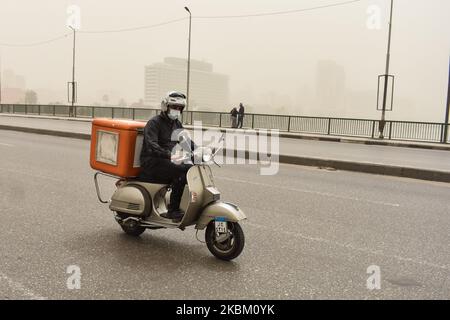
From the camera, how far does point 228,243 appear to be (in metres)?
4.58

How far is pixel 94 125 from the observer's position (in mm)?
5383

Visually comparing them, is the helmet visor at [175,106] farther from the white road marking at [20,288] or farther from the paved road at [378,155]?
the paved road at [378,155]

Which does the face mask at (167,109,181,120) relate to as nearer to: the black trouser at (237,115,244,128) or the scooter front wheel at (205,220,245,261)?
the scooter front wheel at (205,220,245,261)

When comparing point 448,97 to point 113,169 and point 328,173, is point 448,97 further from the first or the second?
point 113,169

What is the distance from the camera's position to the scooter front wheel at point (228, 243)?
4477 mm

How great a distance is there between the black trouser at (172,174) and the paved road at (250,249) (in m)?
0.52

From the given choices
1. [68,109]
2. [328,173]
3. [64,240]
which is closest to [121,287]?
[64,240]

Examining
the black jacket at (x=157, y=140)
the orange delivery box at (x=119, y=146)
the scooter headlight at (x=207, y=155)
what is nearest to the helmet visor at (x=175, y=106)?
the black jacket at (x=157, y=140)

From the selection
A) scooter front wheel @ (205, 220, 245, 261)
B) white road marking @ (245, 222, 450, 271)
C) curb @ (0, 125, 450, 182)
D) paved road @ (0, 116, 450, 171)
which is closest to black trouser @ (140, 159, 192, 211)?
scooter front wheel @ (205, 220, 245, 261)

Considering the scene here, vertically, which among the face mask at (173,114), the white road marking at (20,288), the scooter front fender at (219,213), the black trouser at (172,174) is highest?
the face mask at (173,114)

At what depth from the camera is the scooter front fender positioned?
4449mm

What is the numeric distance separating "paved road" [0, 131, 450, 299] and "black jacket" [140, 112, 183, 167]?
92 centimetres

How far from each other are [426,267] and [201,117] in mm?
31094

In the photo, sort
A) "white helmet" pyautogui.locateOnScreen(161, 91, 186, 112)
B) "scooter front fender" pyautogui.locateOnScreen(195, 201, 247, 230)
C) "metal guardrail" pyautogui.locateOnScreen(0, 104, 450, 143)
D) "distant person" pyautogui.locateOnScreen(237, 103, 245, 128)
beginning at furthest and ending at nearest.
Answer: "distant person" pyautogui.locateOnScreen(237, 103, 245, 128) → "metal guardrail" pyautogui.locateOnScreen(0, 104, 450, 143) → "white helmet" pyautogui.locateOnScreen(161, 91, 186, 112) → "scooter front fender" pyautogui.locateOnScreen(195, 201, 247, 230)
